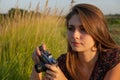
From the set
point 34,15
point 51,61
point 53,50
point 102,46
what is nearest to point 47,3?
point 34,15

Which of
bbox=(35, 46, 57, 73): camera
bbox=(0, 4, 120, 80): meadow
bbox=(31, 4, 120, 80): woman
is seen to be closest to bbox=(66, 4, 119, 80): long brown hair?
bbox=(31, 4, 120, 80): woman

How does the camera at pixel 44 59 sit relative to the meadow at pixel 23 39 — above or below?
above

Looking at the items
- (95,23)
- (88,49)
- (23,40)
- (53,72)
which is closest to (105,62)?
(88,49)

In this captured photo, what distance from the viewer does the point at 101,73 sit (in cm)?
329

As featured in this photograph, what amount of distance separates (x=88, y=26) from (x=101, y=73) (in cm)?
47

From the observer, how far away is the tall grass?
519 centimetres

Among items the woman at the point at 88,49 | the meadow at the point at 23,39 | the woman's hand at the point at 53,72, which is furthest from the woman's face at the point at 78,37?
the meadow at the point at 23,39

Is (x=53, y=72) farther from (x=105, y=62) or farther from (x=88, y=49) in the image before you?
(x=105, y=62)

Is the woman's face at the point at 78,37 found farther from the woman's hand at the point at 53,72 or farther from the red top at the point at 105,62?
the woman's hand at the point at 53,72

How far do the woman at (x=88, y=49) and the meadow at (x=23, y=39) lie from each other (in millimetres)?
1393

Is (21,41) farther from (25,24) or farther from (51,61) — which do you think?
(51,61)

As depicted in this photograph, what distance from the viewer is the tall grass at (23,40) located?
5.19m

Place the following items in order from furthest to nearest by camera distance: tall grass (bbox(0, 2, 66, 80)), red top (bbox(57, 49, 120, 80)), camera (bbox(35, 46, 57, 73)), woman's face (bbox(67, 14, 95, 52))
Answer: tall grass (bbox(0, 2, 66, 80)) < red top (bbox(57, 49, 120, 80)) < woman's face (bbox(67, 14, 95, 52)) < camera (bbox(35, 46, 57, 73))

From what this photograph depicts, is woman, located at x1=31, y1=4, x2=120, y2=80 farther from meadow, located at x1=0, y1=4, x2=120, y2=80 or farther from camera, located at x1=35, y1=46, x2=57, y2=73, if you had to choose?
meadow, located at x1=0, y1=4, x2=120, y2=80
